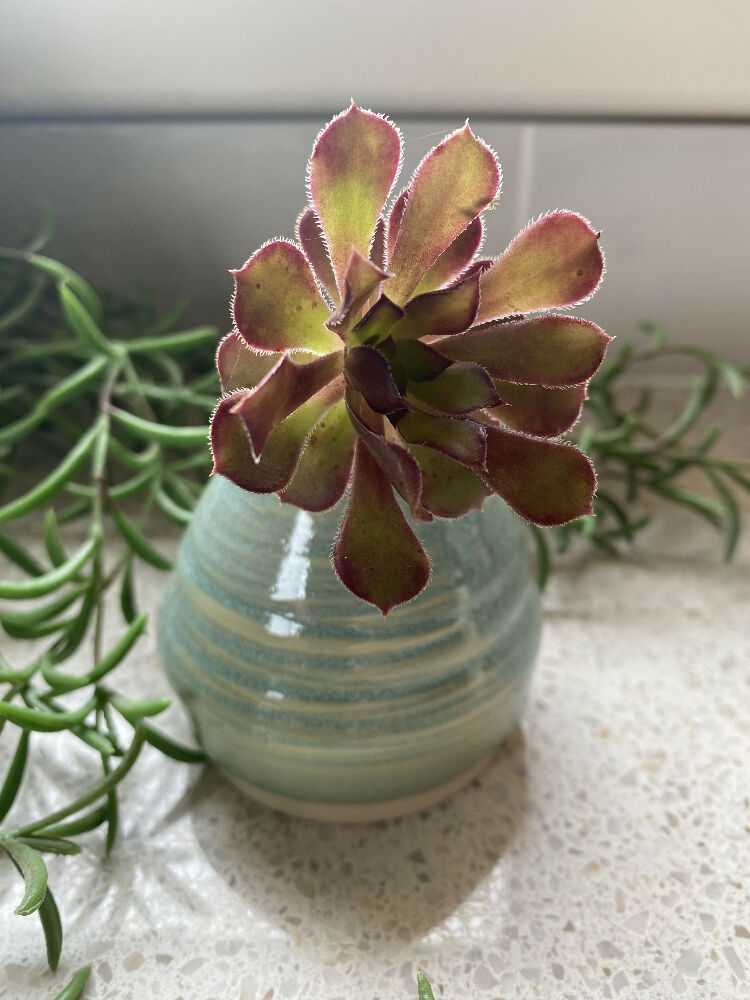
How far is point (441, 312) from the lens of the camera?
0.64 ft

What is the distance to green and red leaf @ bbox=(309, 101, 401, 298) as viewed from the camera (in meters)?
0.20

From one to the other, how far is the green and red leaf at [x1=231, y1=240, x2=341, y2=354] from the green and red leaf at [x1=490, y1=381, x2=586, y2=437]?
0.05 metres

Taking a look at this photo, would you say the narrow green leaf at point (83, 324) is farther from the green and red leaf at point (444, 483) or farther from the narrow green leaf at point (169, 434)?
the green and red leaf at point (444, 483)

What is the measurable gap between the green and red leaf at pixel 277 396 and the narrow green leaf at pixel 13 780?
14 centimetres

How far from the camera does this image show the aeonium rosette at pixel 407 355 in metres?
0.19

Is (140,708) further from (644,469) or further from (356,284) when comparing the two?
(644,469)

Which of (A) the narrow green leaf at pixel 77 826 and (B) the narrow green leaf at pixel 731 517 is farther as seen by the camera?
(B) the narrow green leaf at pixel 731 517

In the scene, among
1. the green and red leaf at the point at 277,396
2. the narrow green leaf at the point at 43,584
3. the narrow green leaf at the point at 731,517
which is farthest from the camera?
the narrow green leaf at the point at 731,517

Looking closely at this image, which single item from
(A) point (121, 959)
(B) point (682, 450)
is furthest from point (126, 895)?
(B) point (682, 450)

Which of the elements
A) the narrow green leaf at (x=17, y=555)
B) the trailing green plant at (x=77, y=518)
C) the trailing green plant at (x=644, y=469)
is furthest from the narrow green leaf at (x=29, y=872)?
the trailing green plant at (x=644, y=469)

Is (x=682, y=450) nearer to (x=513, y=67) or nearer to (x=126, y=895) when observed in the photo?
(x=513, y=67)

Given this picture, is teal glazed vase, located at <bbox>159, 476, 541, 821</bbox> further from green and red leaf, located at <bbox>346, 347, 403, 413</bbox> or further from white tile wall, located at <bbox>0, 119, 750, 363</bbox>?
white tile wall, located at <bbox>0, 119, 750, 363</bbox>

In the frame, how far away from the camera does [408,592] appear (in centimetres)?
20

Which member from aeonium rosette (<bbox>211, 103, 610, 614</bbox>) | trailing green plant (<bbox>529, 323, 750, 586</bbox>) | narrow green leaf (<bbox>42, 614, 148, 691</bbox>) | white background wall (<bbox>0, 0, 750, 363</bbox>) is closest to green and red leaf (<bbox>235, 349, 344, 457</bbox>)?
aeonium rosette (<bbox>211, 103, 610, 614</bbox>)
